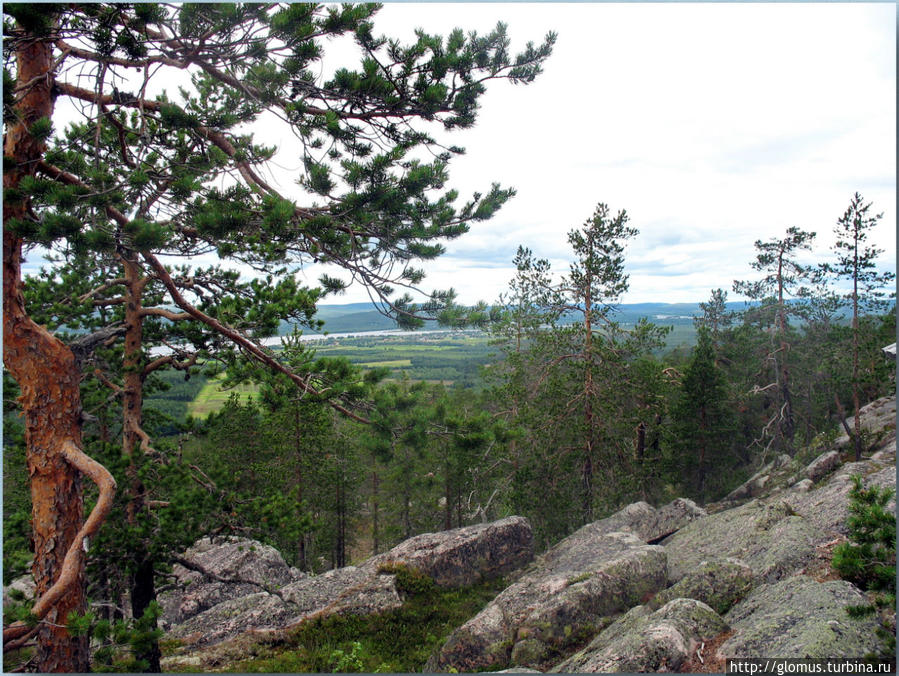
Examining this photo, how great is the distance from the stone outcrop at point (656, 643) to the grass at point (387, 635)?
2.92m

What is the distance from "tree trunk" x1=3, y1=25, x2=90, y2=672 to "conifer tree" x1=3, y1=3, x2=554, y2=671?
1 cm

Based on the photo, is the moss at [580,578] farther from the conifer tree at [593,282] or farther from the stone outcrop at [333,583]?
the conifer tree at [593,282]

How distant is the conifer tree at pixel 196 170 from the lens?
370cm

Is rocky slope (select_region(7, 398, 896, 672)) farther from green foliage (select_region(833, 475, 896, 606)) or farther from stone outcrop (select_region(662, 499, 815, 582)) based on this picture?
green foliage (select_region(833, 475, 896, 606))

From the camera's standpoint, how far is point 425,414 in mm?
4340

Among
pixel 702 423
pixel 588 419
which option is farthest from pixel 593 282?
pixel 702 423

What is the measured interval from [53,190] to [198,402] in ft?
16.2

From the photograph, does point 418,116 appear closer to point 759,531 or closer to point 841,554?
point 841,554

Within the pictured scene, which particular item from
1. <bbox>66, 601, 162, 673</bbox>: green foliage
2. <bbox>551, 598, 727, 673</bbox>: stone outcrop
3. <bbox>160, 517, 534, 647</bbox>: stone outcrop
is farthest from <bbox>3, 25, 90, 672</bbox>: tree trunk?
<bbox>551, 598, 727, 673</bbox>: stone outcrop

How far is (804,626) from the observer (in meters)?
3.67

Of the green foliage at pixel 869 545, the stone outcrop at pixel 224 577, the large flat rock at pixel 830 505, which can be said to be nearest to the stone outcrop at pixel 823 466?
the large flat rock at pixel 830 505

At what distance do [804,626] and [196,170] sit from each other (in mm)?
6871

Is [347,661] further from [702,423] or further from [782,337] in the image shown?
[782,337]

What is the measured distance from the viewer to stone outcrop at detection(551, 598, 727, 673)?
3.92m
